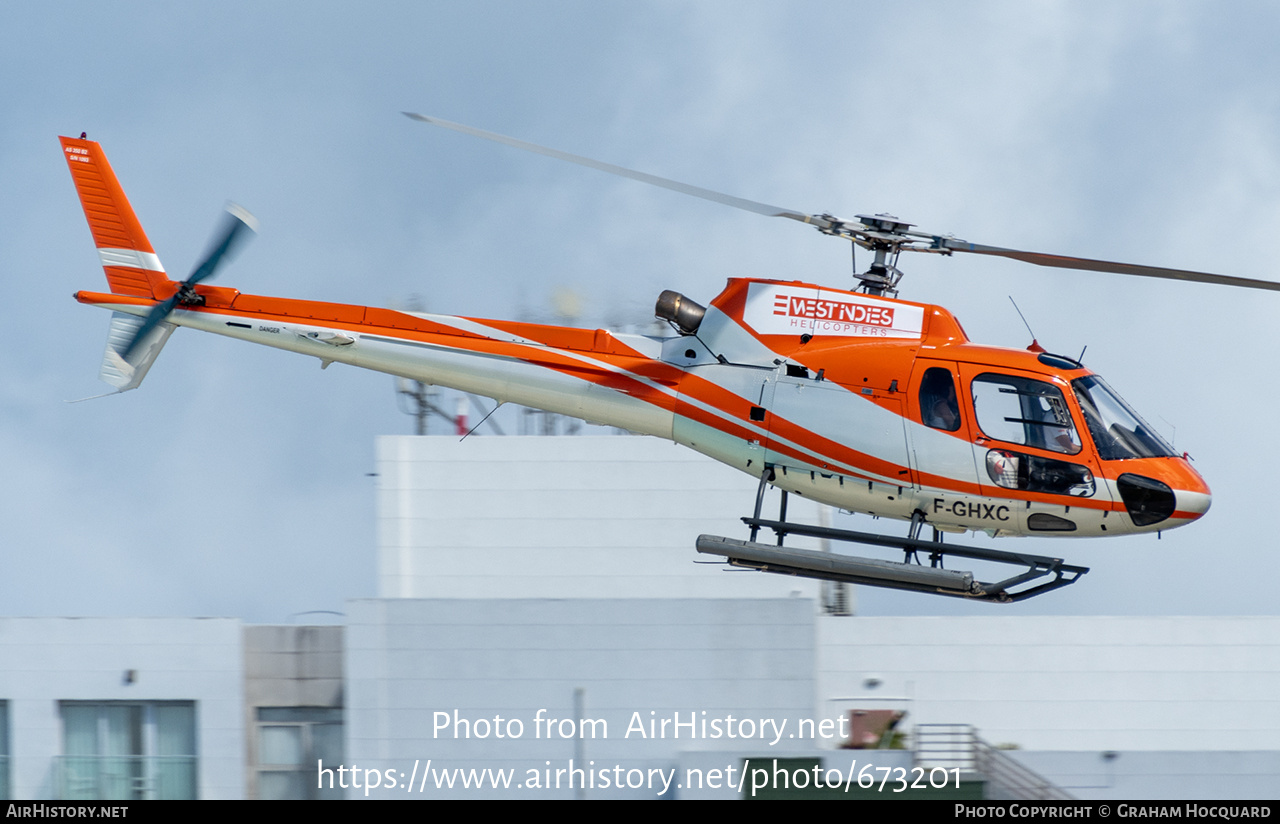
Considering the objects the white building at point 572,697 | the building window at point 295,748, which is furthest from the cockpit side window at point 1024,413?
the building window at point 295,748

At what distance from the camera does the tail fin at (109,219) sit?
752 inches

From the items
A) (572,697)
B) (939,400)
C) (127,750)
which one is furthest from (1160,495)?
(127,750)

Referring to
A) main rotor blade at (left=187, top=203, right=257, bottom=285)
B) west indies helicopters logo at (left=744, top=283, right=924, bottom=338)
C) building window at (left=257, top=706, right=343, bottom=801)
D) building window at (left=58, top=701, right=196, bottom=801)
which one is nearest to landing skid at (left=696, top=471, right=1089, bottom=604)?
west indies helicopters logo at (left=744, top=283, right=924, bottom=338)

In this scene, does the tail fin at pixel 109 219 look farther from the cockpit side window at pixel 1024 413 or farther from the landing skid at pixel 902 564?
the cockpit side window at pixel 1024 413

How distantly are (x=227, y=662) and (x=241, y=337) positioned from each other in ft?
30.3

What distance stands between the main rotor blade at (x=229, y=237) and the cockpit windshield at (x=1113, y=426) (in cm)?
1029

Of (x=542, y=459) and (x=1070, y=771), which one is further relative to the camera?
(x=542, y=459)

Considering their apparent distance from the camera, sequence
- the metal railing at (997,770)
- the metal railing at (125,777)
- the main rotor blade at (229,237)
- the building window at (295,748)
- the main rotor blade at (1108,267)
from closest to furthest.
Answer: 1. the main rotor blade at (1108,267)
2. the main rotor blade at (229,237)
3. the metal railing at (997,770)
4. the building window at (295,748)
5. the metal railing at (125,777)

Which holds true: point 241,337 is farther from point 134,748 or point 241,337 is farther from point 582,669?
point 134,748

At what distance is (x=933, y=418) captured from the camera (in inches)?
630

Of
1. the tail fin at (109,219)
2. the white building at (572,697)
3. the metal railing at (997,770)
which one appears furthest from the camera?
the metal railing at (997,770)
